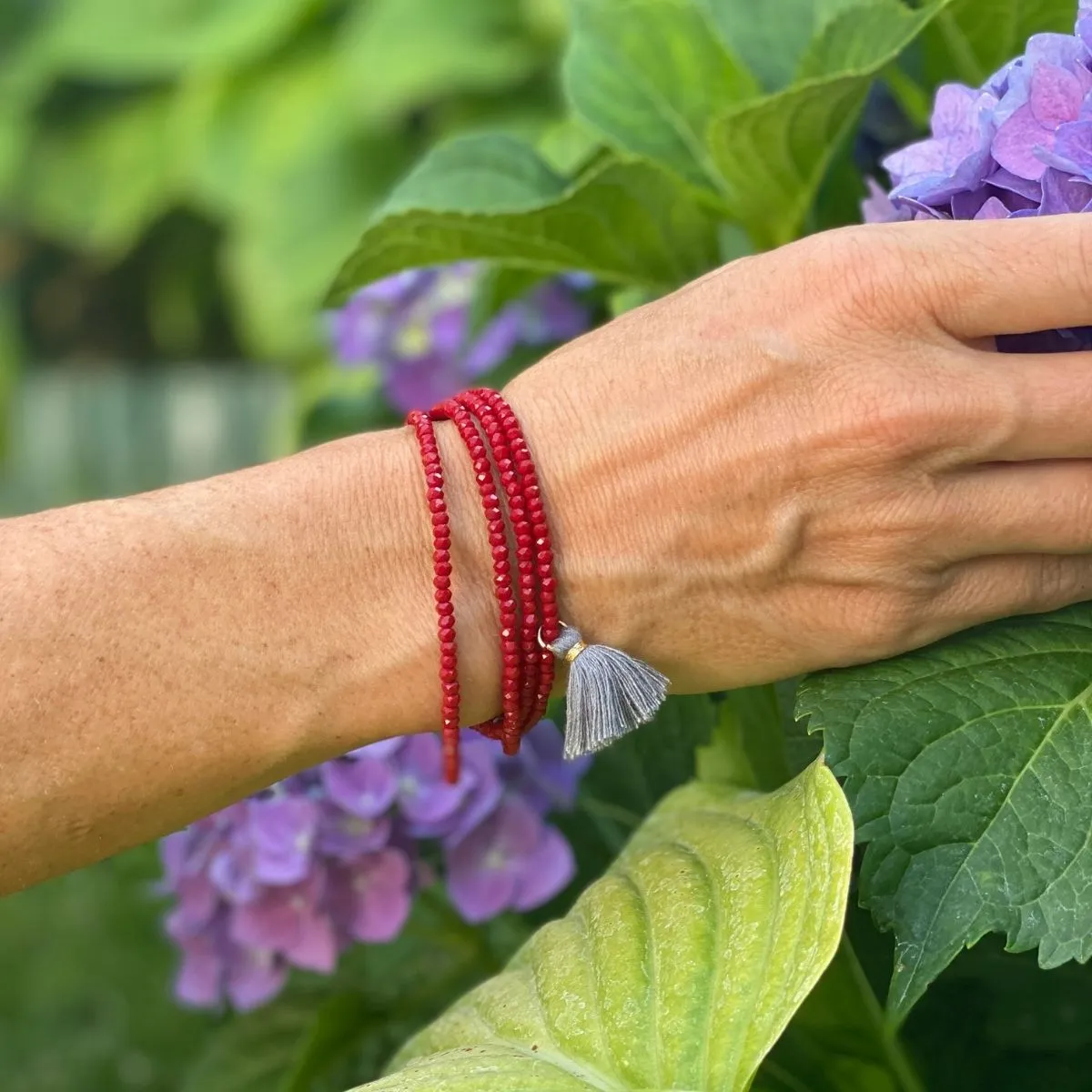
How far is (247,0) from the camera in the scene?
3.68 meters

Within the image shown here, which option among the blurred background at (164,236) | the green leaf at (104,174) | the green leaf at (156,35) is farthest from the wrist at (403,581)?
the green leaf at (104,174)

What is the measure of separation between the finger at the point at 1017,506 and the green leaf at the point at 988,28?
30cm

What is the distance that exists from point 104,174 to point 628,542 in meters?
3.66

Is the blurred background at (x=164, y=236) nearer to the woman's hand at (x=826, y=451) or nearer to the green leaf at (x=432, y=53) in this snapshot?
the green leaf at (x=432, y=53)

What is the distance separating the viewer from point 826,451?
703mm

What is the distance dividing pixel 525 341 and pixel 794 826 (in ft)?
2.25

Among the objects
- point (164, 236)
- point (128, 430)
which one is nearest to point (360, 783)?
point (128, 430)

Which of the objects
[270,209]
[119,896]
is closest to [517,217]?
[119,896]

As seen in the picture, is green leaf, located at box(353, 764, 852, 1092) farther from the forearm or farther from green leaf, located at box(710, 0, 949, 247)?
green leaf, located at box(710, 0, 949, 247)

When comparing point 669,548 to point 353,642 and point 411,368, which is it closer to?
point 353,642

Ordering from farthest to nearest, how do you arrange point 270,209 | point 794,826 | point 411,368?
point 270,209 < point 411,368 < point 794,826

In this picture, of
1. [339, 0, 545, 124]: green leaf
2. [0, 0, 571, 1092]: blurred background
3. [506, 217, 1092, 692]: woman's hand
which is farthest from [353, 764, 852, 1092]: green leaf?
[339, 0, 545, 124]: green leaf

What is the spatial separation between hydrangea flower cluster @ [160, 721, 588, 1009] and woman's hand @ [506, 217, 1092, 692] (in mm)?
243

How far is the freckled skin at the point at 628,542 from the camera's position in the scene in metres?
0.69
